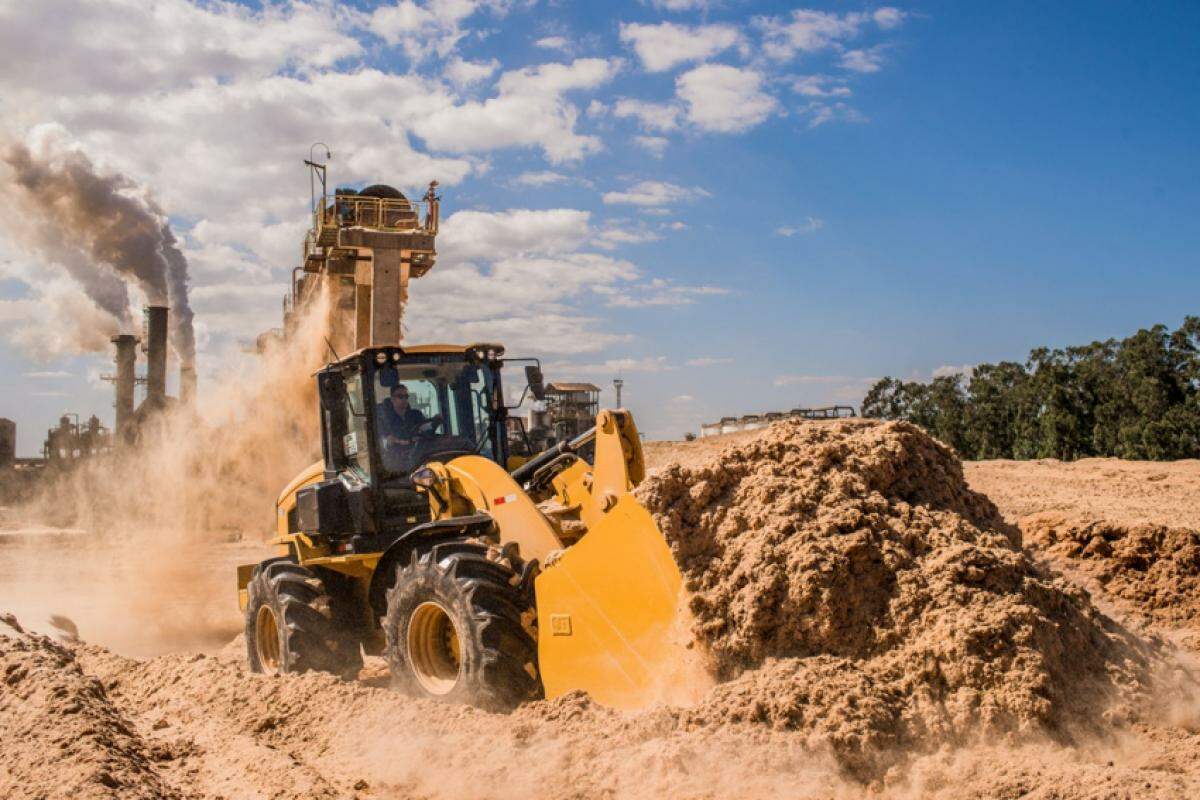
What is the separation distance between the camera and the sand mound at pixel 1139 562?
8.38 m

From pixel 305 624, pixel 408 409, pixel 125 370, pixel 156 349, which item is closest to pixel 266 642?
pixel 305 624

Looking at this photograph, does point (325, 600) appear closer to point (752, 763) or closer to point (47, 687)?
point (47, 687)

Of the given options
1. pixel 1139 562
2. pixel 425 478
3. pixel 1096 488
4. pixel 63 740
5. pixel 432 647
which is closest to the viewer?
pixel 63 740

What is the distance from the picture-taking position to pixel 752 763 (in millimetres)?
4555

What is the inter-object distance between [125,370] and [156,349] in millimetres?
5245

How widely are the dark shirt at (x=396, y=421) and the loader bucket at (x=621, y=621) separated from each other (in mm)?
2669

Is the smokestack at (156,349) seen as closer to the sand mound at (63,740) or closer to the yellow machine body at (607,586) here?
the sand mound at (63,740)

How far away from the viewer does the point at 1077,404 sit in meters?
35.3

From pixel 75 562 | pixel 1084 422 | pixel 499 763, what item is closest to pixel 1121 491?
pixel 1084 422

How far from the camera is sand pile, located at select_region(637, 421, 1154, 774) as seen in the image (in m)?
4.41

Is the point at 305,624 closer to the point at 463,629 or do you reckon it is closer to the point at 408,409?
the point at 408,409

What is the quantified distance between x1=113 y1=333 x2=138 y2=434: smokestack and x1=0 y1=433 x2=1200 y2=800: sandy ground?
3200 centimetres

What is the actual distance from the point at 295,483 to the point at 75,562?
48.7ft

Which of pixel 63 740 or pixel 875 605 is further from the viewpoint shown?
pixel 63 740
